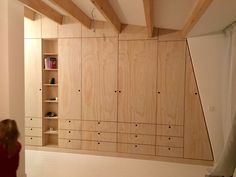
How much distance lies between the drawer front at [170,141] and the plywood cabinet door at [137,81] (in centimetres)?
40

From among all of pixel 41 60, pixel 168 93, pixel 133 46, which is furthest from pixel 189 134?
pixel 41 60

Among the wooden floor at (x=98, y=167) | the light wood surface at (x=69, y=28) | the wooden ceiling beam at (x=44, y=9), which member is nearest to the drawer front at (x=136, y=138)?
the wooden floor at (x=98, y=167)

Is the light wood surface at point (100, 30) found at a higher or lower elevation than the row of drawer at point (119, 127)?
higher

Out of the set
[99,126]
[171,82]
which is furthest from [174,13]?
[99,126]

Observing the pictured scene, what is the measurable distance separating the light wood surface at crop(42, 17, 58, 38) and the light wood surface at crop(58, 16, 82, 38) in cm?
9

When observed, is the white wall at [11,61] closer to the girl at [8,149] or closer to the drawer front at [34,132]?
the girl at [8,149]

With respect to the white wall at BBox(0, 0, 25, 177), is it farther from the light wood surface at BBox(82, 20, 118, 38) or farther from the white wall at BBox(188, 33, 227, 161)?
the white wall at BBox(188, 33, 227, 161)

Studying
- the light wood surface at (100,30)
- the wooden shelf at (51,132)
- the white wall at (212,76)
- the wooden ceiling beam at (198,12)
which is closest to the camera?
the wooden ceiling beam at (198,12)

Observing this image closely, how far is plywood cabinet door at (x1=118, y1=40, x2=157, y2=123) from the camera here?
4.38m

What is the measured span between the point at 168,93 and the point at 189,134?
35.8 inches

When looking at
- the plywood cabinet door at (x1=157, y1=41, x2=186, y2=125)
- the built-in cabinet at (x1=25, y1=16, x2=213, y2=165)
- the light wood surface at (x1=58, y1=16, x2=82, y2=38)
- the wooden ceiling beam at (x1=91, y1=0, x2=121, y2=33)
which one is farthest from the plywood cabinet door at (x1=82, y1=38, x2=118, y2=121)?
the plywood cabinet door at (x1=157, y1=41, x2=186, y2=125)

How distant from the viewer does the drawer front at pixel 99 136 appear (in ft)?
15.1

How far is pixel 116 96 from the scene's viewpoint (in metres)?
4.54

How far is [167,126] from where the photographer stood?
4336 millimetres
